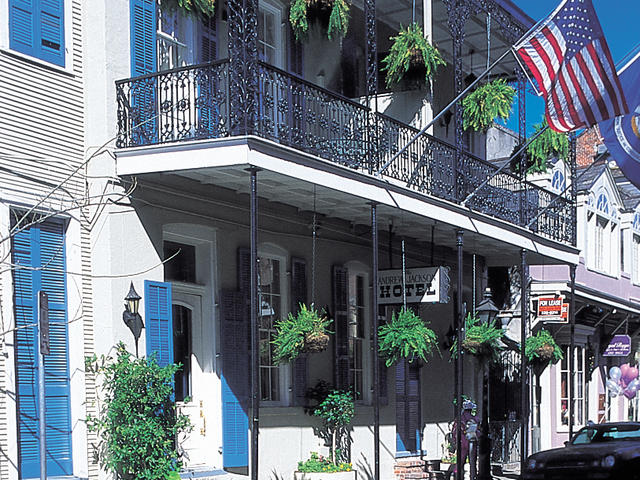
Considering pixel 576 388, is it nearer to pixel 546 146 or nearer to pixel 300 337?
pixel 546 146

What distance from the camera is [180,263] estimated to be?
13.4 metres

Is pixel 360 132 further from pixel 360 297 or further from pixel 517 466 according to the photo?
pixel 517 466

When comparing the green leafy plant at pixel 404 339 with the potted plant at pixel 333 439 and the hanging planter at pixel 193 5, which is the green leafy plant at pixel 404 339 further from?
the hanging planter at pixel 193 5

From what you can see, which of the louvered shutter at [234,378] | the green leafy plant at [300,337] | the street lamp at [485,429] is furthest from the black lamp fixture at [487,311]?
the louvered shutter at [234,378]

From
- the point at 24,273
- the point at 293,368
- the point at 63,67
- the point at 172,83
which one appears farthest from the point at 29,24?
the point at 293,368

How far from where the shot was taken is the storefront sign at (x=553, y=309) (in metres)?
22.5

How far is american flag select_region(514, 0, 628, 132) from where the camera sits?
47.5ft

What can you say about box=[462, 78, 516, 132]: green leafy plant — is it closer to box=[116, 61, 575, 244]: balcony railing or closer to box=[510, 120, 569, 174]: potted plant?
box=[116, 61, 575, 244]: balcony railing

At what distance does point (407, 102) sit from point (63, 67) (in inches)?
309

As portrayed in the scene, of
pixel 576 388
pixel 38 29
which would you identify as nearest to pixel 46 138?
pixel 38 29

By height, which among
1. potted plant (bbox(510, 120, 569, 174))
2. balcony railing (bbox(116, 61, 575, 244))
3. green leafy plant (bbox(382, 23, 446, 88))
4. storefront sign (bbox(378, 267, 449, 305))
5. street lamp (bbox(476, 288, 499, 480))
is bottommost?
street lamp (bbox(476, 288, 499, 480))

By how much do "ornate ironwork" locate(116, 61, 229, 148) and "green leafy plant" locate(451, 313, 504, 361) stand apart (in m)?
7.01

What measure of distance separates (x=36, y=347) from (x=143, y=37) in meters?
4.04

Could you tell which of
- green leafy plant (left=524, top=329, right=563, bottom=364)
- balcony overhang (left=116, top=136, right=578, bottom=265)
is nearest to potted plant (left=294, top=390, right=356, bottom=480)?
balcony overhang (left=116, top=136, right=578, bottom=265)
